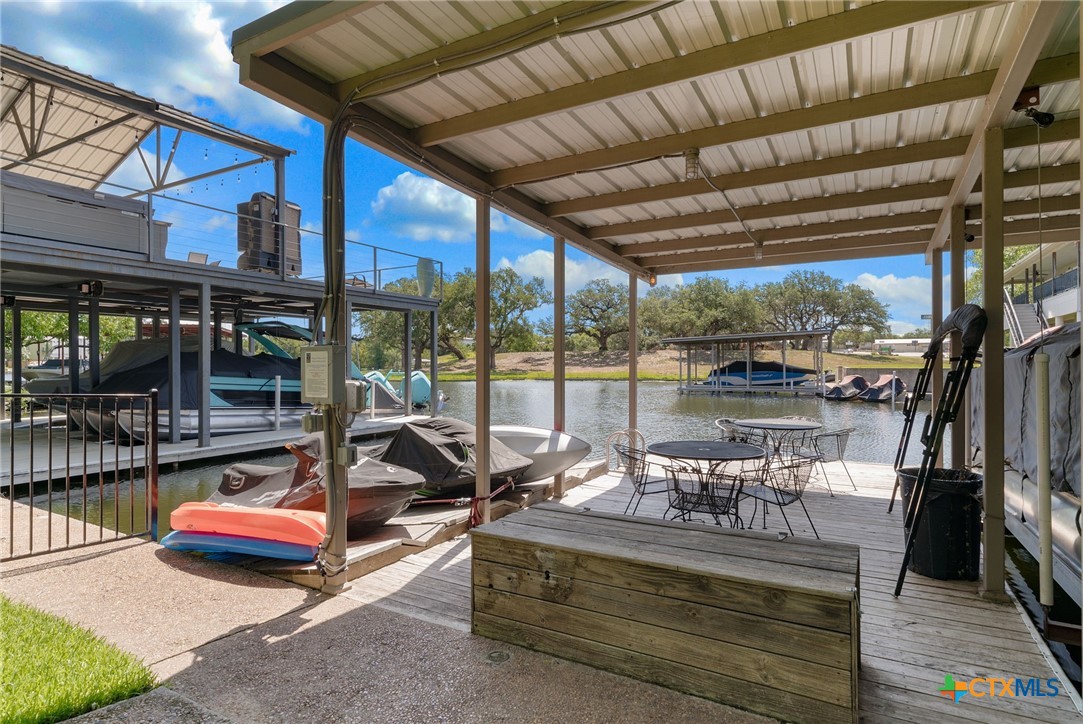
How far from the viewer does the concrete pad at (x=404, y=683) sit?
2.02 metres

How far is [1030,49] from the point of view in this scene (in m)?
2.31

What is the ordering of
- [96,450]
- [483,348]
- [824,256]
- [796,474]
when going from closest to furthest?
[483,348] → [796,474] → [824,256] → [96,450]

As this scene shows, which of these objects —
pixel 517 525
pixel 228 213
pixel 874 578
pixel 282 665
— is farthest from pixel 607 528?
pixel 228 213

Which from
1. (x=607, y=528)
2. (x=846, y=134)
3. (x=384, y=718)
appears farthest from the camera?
(x=846, y=134)

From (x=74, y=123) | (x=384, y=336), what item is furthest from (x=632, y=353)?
(x=384, y=336)

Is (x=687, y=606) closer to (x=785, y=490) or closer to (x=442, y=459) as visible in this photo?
(x=785, y=490)

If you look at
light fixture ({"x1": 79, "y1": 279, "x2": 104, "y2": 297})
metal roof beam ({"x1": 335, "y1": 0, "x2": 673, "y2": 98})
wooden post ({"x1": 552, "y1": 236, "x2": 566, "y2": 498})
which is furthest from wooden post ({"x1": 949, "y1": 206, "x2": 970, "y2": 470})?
light fixture ({"x1": 79, "y1": 279, "x2": 104, "y2": 297})

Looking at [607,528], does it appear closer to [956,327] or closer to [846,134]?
[956,327]

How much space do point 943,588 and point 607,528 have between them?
2.21 metres

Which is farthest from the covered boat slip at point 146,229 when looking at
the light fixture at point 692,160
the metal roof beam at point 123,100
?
the light fixture at point 692,160

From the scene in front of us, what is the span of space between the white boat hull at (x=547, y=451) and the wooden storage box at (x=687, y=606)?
280 centimetres

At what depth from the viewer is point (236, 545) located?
349 centimetres

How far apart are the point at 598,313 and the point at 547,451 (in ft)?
122

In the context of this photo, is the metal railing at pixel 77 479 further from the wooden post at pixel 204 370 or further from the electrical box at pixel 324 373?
the electrical box at pixel 324 373
